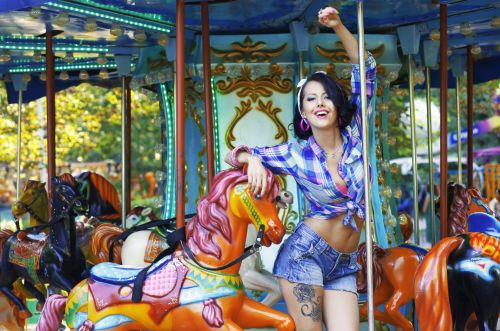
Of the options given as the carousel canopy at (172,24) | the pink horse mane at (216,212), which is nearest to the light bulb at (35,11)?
the carousel canopy at (172,24)

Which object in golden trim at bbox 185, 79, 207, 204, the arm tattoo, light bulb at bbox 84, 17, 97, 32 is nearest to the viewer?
the arm tattoo

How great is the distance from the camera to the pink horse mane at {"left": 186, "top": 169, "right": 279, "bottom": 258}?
436 cm

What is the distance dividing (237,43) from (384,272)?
2.56 m

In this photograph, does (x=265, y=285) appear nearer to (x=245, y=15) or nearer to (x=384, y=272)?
(x=384, y=272)

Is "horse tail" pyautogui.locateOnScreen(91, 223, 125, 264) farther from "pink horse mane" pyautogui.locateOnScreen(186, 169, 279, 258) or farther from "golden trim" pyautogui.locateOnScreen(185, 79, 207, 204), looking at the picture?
"pink horse mane" pyautogui.locateOnScreen(186, 169, 279, 258)

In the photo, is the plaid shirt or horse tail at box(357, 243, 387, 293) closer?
the plaid shirt

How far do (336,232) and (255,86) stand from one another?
3.65m

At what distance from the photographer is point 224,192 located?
4.36m

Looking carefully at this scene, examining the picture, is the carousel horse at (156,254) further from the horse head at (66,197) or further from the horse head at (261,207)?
the horse head at (261,207)

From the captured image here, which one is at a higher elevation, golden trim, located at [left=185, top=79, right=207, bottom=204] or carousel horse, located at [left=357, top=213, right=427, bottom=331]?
golden trim, located at [left=185, top=79, right=207, bottom=204]

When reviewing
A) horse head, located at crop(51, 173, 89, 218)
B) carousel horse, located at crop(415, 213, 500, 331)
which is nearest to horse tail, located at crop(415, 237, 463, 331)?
carousel horse, located at crop(415, 213, 500, 331)

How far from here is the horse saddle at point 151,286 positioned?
4.44m

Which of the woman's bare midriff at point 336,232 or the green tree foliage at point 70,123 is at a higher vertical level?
the green tree foliage at point 70,123

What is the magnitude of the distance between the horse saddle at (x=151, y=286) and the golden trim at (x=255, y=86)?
3.42 meters
